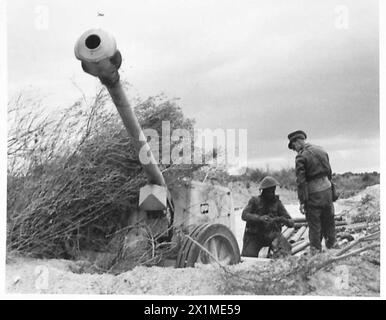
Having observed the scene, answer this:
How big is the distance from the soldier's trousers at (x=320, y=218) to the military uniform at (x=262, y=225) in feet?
1.17

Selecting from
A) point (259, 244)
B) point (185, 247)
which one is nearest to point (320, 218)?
point (259, 244)

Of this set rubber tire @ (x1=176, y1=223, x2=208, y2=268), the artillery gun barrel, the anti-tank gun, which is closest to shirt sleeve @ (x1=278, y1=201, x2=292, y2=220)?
the anti-tank gun

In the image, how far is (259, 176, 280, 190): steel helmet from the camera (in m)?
8.84

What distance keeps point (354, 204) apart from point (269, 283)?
5.17ft

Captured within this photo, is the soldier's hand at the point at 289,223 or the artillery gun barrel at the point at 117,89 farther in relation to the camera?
the soldier's hand at the point at 289,223

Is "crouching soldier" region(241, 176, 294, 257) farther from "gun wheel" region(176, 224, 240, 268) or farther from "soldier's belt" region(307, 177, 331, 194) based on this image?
"soldier's belt" region(307, 177, 331, 194)

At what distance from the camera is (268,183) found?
8867 millimetres

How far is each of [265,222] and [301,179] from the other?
0.75m

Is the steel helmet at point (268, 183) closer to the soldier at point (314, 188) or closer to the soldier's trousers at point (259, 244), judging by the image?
the soldier at point (314, 188)

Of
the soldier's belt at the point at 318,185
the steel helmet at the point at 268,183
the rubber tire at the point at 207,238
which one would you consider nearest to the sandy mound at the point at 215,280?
the rubber tire at the point at 207,238

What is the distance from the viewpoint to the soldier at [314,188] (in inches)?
338

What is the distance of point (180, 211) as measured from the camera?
888cm

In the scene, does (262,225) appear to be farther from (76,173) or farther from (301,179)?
(76,173)
